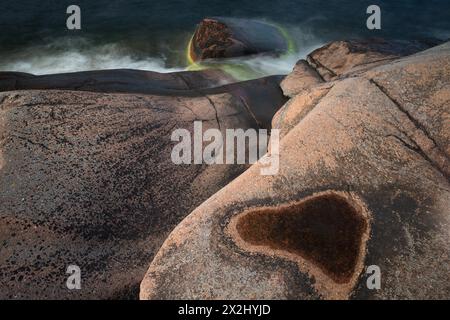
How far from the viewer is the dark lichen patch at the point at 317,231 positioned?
4.14 meters

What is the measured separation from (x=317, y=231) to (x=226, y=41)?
8520mm

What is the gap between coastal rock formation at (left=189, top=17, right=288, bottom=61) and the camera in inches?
459

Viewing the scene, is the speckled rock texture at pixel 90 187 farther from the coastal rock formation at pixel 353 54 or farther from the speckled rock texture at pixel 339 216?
the coastal rock formation at pixel 353 54

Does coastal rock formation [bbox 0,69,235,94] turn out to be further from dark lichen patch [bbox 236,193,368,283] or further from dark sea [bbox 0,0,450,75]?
dark lichen patch [bbox 236,193,368,283]

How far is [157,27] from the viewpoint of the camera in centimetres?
1584

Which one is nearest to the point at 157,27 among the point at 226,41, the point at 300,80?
the point at 226,41

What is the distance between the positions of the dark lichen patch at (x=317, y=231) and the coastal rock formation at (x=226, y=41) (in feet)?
26.2

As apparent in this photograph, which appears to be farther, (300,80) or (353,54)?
(353,54)

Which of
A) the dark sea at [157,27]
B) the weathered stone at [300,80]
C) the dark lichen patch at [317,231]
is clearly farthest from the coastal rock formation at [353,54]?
the dark lichen patch at [317,231]

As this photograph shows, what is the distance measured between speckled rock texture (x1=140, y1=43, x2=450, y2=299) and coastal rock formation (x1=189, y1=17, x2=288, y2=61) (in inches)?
261

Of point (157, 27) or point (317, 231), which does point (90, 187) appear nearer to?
point (317, 231)

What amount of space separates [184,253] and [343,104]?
2846 millimetres

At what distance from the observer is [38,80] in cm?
811

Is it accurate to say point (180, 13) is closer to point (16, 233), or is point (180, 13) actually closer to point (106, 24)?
point (106, 24)
